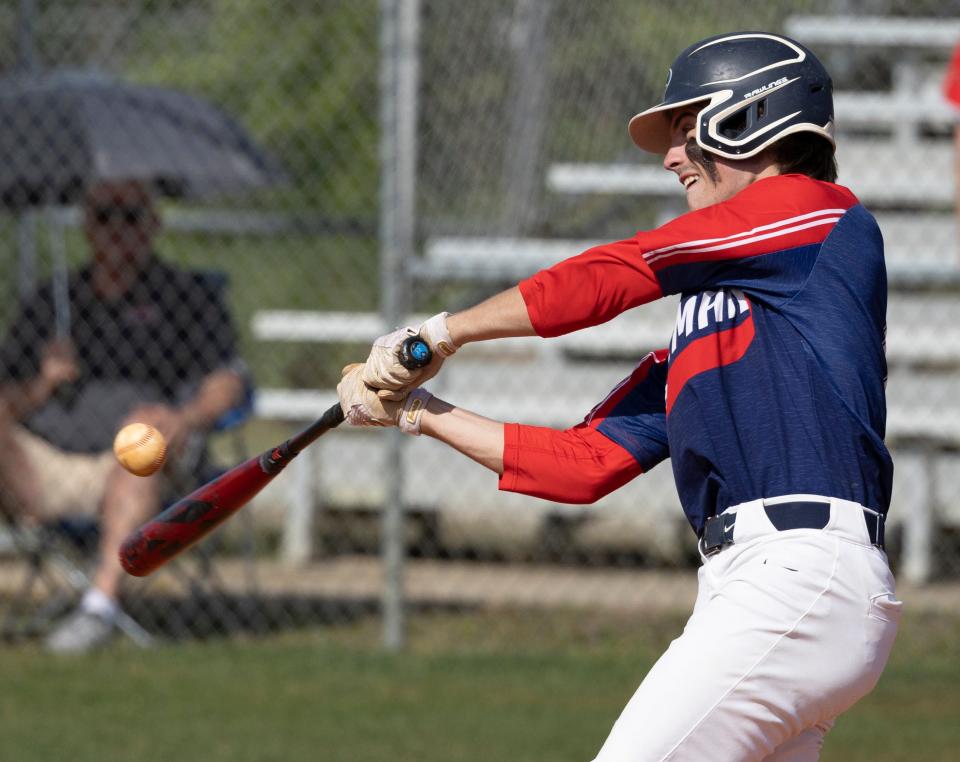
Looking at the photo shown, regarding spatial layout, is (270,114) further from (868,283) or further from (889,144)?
(868,283)

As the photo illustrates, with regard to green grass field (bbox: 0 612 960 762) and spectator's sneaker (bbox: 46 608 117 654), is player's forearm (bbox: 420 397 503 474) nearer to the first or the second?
green grass field (bbox: 0 612 960 762)

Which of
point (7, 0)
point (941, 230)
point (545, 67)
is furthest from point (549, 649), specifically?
point (7, 0)

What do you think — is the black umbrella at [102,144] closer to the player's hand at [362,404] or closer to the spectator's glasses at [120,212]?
the spectator's glasses at [120,212]

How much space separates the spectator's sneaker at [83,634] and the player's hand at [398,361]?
357 centimetres

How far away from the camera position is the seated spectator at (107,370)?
596cm

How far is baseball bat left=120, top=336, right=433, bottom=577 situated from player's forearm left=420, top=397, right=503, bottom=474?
26 centimetres

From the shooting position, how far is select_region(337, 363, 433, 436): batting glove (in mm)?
2660

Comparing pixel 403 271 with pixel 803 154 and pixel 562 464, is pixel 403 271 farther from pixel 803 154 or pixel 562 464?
pixel 803 154

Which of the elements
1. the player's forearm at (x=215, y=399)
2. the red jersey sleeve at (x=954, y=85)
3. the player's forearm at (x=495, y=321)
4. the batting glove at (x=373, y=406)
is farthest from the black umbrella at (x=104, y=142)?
the player's forearm at (x=495, y=321)

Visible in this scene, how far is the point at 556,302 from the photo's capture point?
7.88 feet

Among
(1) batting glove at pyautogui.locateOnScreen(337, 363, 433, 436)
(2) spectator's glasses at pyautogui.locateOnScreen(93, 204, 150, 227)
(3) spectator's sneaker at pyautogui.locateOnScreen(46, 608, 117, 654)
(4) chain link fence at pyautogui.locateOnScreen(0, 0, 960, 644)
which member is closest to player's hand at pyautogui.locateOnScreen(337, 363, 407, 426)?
(1) batting glove at pyautogui.locateOnScreen(337, 363, 433, 436)

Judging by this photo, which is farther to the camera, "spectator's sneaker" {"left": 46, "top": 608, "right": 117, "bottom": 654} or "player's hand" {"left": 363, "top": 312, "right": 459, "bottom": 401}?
"spectator's sneaker" {"left": 46, "top": 608, "right": 117, "bottom": 654}

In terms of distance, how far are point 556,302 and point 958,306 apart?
5.39 metres

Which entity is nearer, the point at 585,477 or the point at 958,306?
the point at 585,477
